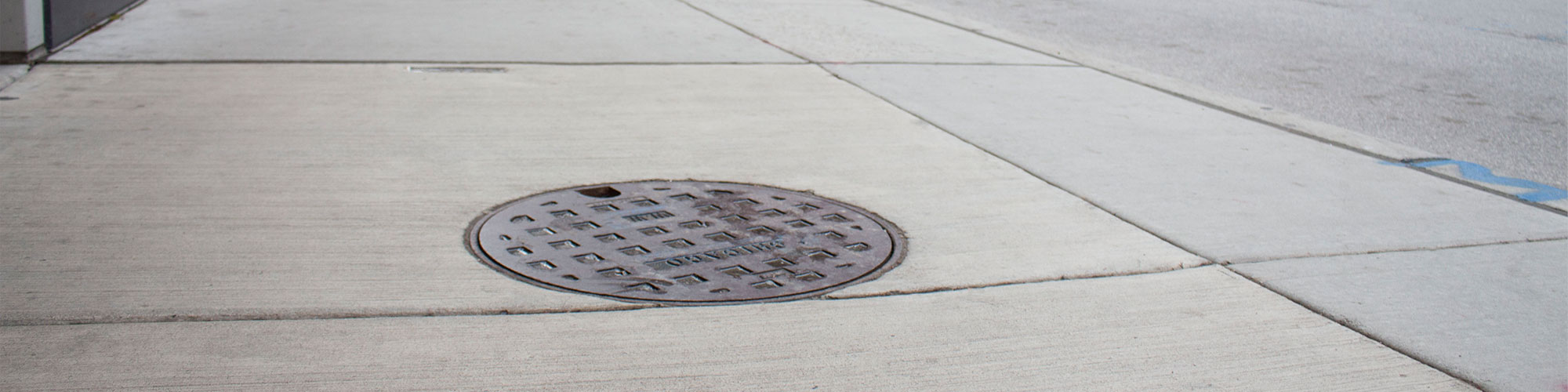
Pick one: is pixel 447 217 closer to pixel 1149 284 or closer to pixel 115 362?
pixel 115 362

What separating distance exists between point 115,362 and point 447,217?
47.9 inches

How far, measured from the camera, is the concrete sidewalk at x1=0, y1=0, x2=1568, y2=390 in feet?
8.61

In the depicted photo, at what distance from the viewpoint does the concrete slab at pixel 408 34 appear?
6102 mm

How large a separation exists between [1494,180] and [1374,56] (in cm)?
384

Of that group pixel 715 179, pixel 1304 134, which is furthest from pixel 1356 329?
pixel 1304 134

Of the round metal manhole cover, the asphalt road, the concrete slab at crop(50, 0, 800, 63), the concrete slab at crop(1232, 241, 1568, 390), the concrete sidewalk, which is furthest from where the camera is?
the concrete slab at crop(50, 0, 800, 63)

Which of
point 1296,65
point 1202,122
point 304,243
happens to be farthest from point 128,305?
point 1296,65

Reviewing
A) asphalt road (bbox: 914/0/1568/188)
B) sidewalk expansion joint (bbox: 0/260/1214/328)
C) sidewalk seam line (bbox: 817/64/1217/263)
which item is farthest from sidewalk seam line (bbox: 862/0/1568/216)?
sidewalk expansion joint (bbox: 0/260/1214/328)

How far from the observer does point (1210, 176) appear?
445cm

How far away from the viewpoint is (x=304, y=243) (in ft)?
10.7

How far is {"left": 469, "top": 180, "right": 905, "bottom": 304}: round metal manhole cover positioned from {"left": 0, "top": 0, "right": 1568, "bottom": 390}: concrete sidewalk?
9 cm

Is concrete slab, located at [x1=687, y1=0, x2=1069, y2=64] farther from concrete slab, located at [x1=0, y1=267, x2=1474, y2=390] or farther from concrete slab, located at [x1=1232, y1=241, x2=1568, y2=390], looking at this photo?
concrete slab, located at [x1=0, y1=267, x2=1474, y2=390]

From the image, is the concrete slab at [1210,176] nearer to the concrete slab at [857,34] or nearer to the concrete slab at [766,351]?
the concrete slab at [766,351]

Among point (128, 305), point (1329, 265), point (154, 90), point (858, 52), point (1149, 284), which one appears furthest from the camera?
point (858, 52)
